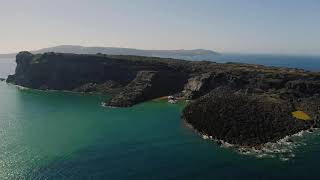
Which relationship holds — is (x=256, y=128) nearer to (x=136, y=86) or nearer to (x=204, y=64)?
(x=136, y=86)

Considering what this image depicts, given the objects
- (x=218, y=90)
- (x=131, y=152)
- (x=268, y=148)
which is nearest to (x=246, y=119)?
(x=268, y=148)

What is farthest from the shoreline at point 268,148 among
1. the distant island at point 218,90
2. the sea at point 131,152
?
the distant island at point 218,90

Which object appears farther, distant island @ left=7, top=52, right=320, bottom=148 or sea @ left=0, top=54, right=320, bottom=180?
distant island @ left=7, top=52, right=320, bottom=148

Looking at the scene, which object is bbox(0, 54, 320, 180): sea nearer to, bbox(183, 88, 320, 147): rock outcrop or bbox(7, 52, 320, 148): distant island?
bbox(183, 88, 320, 147): rock outcrop

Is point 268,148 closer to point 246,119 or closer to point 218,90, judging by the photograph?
point 246,119

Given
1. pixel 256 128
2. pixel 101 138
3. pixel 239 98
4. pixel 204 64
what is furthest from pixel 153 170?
pixel 204 64

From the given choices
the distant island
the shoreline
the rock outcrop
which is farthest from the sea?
the distant island

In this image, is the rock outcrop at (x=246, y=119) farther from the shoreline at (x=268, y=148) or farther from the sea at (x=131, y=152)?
the sea at (x=131, y=152)
